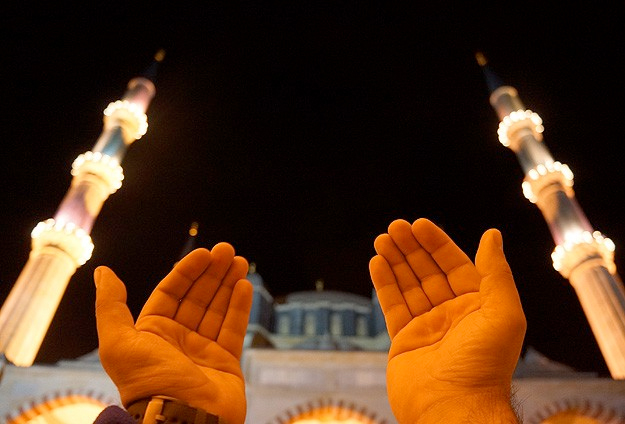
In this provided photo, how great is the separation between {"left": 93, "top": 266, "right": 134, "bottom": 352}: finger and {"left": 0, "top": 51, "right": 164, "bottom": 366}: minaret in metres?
10.7

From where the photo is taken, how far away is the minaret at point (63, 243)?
11.6 meters

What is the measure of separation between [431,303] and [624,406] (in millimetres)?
10894

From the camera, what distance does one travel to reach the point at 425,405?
2.46 metres

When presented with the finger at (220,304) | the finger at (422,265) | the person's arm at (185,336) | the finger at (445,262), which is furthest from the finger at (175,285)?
the finger at (445,262)

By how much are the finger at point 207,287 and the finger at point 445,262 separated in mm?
1316

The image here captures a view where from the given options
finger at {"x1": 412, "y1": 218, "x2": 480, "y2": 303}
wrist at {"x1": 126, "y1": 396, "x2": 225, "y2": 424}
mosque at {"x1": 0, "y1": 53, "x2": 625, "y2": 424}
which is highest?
mosque at {"x1": 0, "y1": 53, "x2": 625, "y2": 424}

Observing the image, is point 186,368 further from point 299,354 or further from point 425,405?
point 299,354

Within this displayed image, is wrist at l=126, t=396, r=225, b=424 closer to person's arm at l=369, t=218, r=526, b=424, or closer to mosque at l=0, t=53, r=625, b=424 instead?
person's arm at l=369, t=218, r=526, b=424

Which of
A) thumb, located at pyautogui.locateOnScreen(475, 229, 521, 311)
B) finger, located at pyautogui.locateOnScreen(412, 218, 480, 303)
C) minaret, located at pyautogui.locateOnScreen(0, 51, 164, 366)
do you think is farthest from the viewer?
minaret, located at pyautogui.locateOnScreen(0, 51, 164, 366)

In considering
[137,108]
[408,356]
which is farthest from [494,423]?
[137,108]

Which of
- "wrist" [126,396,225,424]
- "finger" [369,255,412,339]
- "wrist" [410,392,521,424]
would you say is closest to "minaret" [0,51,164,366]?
"wrist" [126,396,225,424]

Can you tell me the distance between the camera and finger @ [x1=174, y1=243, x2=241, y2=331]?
316 centimetres

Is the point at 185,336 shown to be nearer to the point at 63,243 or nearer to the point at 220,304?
the point at 220,304

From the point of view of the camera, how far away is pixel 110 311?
2.77 metres
